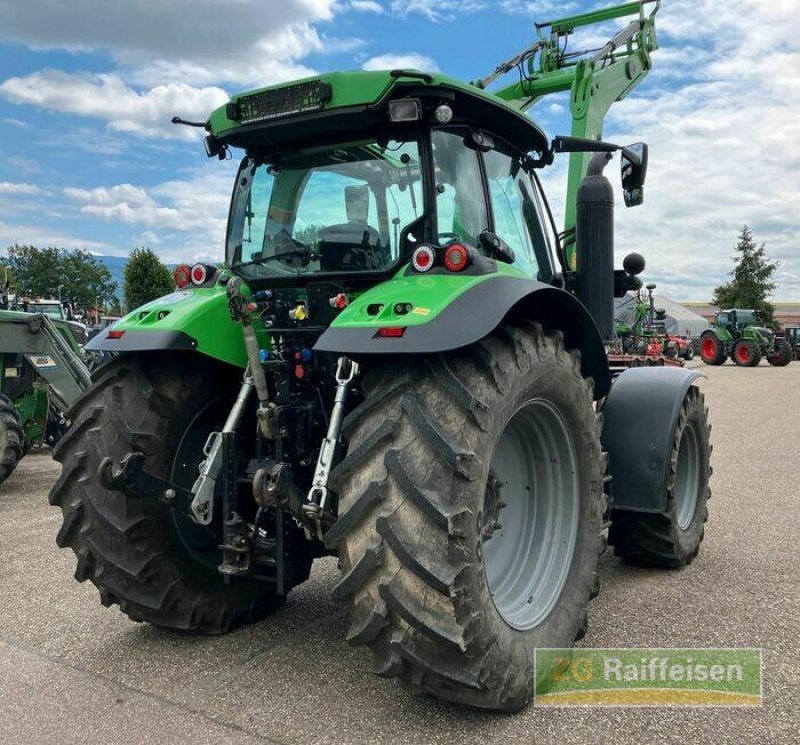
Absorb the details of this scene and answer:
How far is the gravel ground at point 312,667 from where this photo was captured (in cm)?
270

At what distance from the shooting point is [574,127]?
316 inches

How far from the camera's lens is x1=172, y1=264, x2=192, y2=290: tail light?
3.81 meters

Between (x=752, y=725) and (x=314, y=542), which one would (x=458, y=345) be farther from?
(x=752, y=725)

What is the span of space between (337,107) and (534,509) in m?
2.01

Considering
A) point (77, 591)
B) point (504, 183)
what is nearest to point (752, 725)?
point (504, 183)

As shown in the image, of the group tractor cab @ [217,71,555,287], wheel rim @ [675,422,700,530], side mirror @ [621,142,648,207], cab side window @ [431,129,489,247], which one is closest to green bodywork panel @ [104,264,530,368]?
tractor cab @ [217,71,555,287]

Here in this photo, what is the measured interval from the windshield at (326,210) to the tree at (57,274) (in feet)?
274

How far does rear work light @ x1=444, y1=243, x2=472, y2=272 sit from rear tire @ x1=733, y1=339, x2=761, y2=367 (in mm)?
29630

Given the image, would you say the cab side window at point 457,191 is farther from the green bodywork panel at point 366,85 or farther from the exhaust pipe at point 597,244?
the exhaust pipe at point 597,244

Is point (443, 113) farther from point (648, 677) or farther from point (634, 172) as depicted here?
point (648, 677)

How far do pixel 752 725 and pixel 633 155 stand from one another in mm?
2768

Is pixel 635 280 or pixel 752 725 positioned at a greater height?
pixel 635 280

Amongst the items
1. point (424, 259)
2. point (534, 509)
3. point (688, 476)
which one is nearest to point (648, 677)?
point (534, 509)

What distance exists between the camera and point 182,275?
3.83 meters
